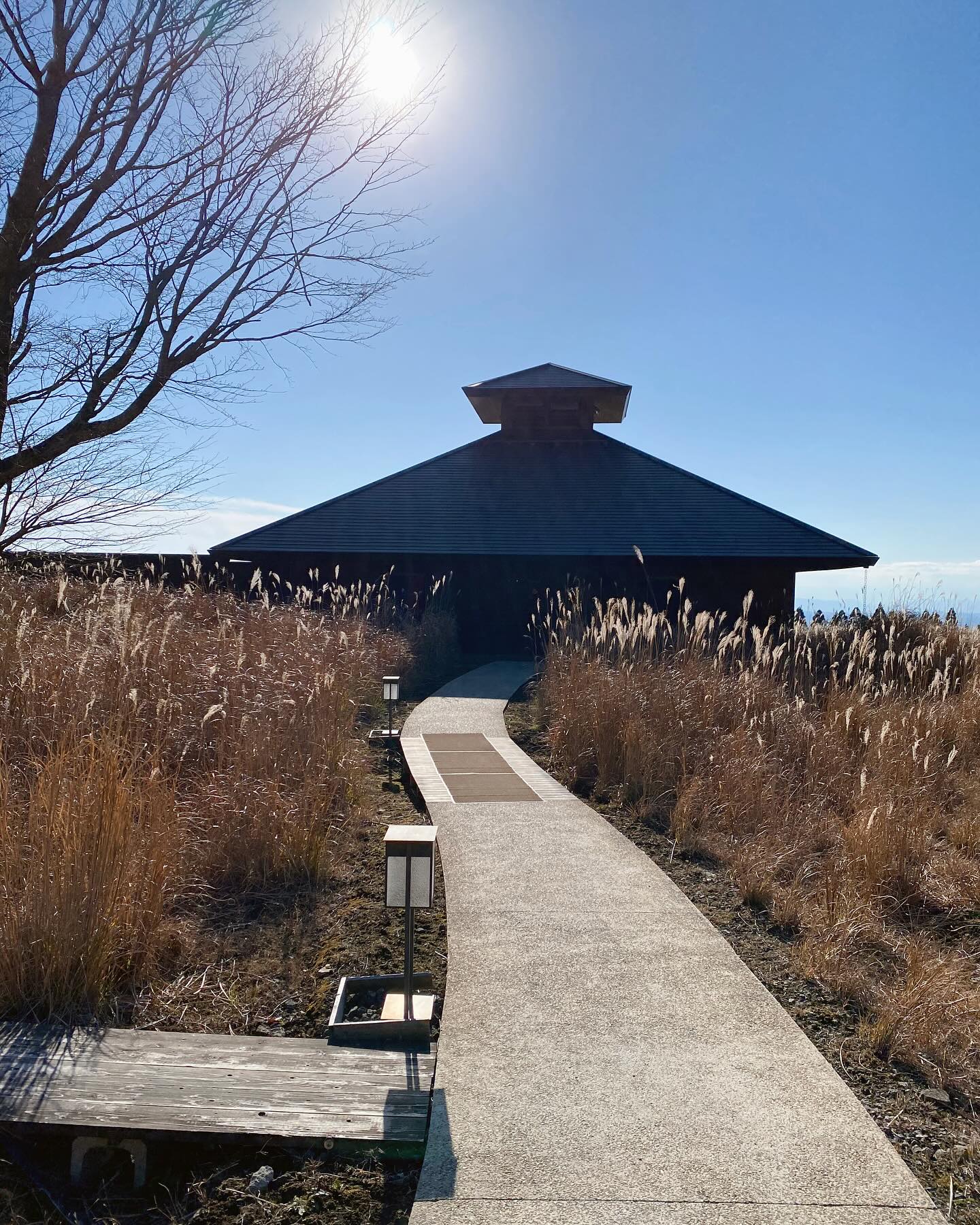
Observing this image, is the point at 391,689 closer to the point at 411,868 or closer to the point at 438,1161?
the point at 411,868

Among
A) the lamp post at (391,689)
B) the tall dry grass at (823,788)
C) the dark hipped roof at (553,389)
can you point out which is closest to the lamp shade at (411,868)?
the tall dry grass at (823,788)

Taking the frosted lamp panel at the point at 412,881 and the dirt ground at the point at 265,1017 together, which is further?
the frosted lamp panel at the point at 412,881

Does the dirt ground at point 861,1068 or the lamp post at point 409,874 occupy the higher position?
the lamp post at point 409,874

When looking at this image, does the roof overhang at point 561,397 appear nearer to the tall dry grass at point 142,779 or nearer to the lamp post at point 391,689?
the tall dry grass at point 142,779

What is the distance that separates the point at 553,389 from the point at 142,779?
17.3 m

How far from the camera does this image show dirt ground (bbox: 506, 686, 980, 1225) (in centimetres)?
267

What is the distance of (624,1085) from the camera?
116 inches

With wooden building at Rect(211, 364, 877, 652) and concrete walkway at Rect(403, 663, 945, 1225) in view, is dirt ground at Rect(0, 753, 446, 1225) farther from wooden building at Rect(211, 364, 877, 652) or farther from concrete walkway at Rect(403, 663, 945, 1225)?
wooden building at Rect(211, 364, 877, 652)

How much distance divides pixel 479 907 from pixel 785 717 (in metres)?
4.06

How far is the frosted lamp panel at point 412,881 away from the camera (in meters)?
3.25

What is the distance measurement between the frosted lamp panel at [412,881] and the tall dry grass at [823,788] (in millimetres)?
1761

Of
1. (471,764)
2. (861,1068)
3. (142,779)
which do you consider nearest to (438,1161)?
(861,1068)

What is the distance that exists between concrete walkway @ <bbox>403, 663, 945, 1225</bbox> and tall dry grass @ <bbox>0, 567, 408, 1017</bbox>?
3.91 ft

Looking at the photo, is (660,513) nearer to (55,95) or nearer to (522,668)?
(522,668)
